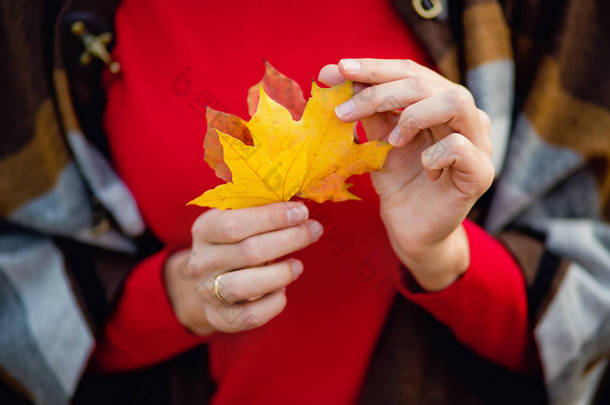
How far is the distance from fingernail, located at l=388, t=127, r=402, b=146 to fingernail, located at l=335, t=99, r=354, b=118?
0.15 feet

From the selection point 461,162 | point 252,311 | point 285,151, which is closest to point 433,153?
point 461,162

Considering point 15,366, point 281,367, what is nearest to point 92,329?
point 15,366

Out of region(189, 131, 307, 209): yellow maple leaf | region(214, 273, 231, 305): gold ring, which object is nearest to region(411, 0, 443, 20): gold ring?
region(189, 131, 307, 209): yellow maple leaf

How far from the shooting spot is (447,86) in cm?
43

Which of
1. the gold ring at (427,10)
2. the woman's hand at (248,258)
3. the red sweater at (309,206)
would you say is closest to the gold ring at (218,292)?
the woman's hand at (248,258)

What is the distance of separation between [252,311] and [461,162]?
26 cm

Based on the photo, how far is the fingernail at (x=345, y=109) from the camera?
1.29ft

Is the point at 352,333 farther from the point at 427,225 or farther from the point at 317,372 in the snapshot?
the point at 427,225

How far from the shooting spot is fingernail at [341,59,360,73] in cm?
39

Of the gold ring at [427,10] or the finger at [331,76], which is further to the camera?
the gold ring at [427,10]

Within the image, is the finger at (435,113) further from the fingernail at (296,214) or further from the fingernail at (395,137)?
the fingernail at (296,214)

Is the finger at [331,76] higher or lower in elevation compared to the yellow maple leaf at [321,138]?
higher

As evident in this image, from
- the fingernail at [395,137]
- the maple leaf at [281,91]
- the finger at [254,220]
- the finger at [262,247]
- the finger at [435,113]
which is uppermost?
the maple leaf at [281,91]

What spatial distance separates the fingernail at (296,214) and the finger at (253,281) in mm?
65
